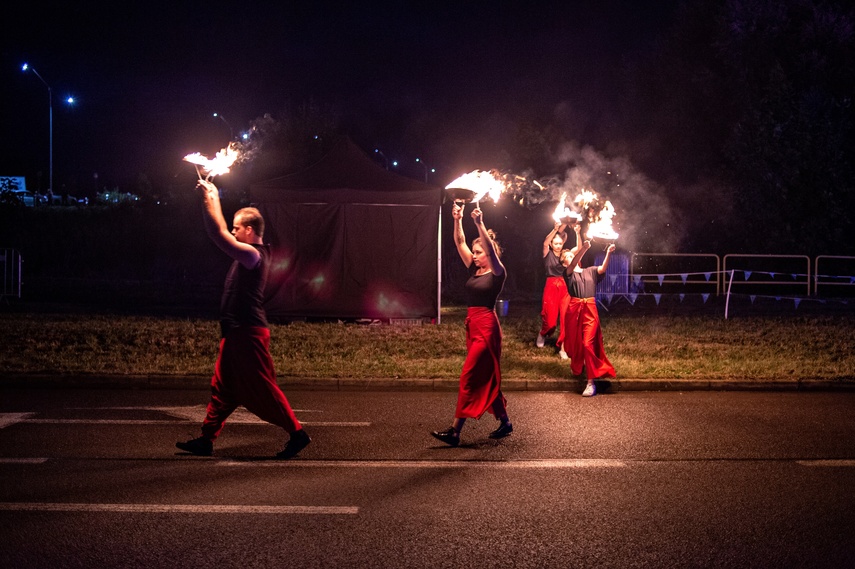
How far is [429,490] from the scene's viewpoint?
577 cm

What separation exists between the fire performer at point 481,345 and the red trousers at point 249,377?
151cm

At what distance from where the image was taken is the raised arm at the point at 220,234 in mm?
6207

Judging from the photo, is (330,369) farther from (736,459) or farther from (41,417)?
(736,459)

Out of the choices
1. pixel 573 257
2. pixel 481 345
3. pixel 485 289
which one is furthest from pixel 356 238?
pixel 481 345

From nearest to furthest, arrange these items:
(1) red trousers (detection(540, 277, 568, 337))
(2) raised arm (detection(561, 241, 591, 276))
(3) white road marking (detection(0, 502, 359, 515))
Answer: (3) white road marking (detection(0, 502, 359, 515)) < (2) raised arm (detection(561, 241, 591, 276)) < (1) red trousers (detection(540, 277, 568, 337))

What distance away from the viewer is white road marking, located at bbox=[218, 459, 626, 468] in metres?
6.52

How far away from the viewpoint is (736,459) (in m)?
6.77

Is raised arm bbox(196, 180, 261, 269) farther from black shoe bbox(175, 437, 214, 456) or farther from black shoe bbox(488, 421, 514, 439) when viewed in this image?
black shoe bbox(488, 421, 514, 439)

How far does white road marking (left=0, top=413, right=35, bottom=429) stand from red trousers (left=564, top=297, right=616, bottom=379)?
19.6 feet

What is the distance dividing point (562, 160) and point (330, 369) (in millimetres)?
27011

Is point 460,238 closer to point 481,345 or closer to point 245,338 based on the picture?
point 481,345

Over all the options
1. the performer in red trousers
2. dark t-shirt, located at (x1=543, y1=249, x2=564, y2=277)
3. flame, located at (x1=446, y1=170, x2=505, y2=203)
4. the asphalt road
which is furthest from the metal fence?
flame, located at (x1=446, y1=170, x2=505, y2=203)

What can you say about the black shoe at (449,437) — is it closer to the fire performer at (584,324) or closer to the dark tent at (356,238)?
the fire performer at (584,324)

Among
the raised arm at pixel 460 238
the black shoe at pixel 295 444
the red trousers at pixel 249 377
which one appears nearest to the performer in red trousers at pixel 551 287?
the raised arm at pixel 460 238
